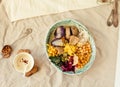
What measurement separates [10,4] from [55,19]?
0.17 meters

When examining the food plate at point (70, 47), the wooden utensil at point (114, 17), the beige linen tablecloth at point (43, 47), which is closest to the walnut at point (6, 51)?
the beige linen tablecloth at point (43, 47)

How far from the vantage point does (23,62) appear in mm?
836

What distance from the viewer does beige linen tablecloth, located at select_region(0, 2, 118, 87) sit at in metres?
0.84

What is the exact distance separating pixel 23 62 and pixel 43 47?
8 cm

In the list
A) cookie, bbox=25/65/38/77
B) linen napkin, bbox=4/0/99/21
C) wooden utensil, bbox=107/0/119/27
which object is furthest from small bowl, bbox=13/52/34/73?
wooden utensil, bbox=107/0/119/27

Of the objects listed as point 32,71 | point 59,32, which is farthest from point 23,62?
point 59,32

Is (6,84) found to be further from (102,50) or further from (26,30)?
(102,50)

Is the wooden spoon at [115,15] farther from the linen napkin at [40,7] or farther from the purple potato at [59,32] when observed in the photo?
the purple potato at [59,32]

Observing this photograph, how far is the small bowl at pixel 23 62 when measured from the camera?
830 mm

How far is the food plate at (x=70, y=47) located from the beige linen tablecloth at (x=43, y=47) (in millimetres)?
28

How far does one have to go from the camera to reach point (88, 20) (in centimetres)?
89

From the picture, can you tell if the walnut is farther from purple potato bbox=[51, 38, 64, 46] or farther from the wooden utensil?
the wooden utensil

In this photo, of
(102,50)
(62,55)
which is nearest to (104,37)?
(102,50)

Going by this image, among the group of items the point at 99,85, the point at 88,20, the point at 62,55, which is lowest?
the point at 99,85
